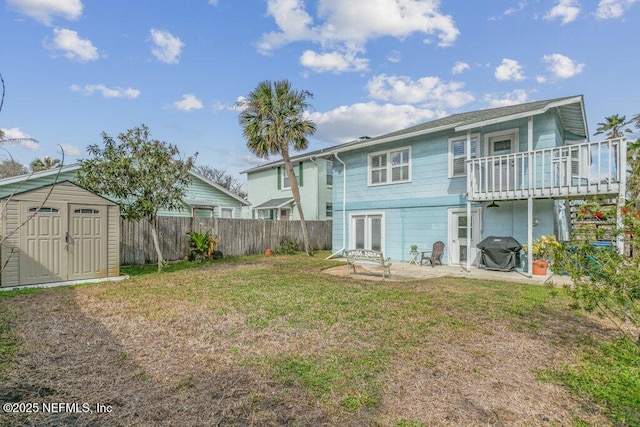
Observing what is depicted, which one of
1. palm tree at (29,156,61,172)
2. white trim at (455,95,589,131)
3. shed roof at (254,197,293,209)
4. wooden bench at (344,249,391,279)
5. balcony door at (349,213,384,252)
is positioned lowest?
wooden bench at (344,249,391,279)

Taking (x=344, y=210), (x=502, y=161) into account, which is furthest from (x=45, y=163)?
(x=502, y=161)

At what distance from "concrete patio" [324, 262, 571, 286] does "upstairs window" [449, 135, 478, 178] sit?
3.50 m

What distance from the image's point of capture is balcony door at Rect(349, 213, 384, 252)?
47.5ft

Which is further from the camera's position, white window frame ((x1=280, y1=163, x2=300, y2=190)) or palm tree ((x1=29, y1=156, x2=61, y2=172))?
white window frame ((x1=280, y1=163, x2=300, y2=190))

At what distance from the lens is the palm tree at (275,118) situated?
51.9 feet

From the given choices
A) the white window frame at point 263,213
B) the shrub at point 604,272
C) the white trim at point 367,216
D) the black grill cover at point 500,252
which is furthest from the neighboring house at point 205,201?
the shrub at point 604,272

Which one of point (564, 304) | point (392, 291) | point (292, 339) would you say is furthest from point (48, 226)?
point (564, 304)

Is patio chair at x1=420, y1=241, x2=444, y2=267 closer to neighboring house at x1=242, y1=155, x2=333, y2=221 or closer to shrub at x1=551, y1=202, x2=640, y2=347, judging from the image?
shrub at x1=551, y1=202, x2=640, y2=347

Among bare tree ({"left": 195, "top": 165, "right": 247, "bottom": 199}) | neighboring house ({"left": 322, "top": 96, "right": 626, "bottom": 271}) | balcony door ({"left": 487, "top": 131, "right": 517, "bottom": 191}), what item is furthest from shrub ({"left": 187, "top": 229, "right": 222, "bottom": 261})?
bare tree ({"left": 195, "top": 165, "right": 247, "bottom": 199})

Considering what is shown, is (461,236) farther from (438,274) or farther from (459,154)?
(459,154)

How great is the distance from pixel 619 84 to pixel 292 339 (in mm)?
15250

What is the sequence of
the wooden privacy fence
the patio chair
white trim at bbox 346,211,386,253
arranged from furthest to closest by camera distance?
white trim at bbox 346,211,386,253, the wooden privacy fence, the patio chair

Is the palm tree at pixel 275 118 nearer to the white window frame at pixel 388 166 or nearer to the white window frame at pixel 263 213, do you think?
the white window frame at pixel 388 166

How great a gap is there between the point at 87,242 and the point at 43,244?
0.98m
